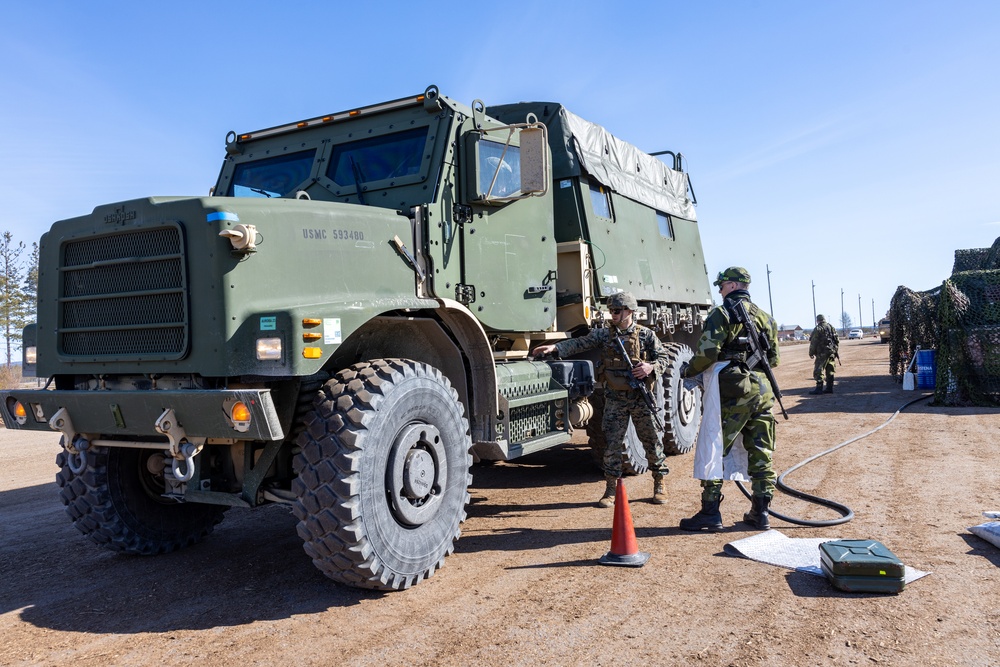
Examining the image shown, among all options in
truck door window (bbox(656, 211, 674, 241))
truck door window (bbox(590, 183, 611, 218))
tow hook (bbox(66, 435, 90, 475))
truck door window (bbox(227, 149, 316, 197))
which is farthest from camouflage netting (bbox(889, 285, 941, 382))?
tow hook (bbox(66, 435, 90, 475))

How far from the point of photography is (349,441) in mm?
3785

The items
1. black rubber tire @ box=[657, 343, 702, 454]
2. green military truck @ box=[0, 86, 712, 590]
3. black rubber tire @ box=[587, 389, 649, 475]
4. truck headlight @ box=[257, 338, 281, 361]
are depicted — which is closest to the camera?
truck headlight @ box=[257, 338, 281, 361]

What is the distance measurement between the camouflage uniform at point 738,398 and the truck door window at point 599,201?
220 cm

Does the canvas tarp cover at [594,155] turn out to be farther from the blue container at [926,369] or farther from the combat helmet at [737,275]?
the blue container at [926,369]

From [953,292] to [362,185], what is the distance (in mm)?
11319

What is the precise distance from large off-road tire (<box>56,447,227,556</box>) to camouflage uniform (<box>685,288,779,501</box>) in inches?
149

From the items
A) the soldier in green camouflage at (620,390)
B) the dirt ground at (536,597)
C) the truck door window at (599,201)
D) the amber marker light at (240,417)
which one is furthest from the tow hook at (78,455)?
the truck door window at (599,201)

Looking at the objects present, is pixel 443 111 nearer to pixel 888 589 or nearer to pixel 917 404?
pixel 888 589

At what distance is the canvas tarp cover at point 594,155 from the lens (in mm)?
7074

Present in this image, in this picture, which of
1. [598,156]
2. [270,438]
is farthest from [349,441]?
[598,156]

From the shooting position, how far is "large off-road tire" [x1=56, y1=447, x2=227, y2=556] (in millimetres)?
4730

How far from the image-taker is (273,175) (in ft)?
19.3

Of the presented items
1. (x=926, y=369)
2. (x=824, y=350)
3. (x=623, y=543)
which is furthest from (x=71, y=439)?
(x=926, y=369)

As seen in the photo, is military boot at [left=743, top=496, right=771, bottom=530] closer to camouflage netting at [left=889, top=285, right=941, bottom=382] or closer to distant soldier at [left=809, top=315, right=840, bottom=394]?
distant soldier at [left=809, top=315, right=840, bottom=394]
